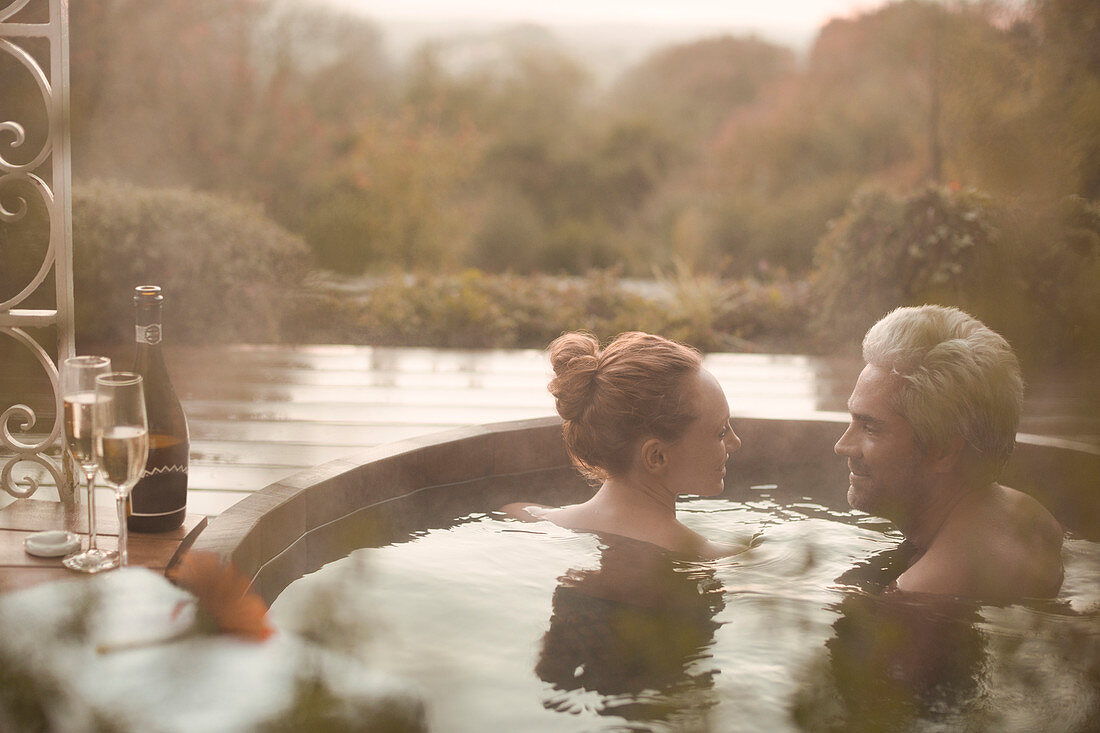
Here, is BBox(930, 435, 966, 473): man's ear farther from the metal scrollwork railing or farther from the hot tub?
the metal scrollwork railing

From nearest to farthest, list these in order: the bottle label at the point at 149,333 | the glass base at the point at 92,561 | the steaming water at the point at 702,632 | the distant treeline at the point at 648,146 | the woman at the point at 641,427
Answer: the steaming water at the point at 702,632, the distant treeline at the point at 648,146, the glass base at the point at 92,561, the bottle label at the point at 149,333, the woman at the point at 641,427

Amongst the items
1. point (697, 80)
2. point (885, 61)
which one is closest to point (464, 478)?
point (885, 61)

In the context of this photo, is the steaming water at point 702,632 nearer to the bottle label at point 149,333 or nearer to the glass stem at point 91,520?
the glass stem at point 91,520

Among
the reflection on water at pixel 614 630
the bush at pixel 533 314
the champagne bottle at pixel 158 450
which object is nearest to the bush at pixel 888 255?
the bush at pixel 533 314

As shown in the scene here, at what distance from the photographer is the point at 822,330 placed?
607cm

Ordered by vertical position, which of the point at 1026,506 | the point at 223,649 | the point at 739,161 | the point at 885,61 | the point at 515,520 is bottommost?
the point at 515,520

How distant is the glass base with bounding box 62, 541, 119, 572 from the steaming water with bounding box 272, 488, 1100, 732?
0.29 metres

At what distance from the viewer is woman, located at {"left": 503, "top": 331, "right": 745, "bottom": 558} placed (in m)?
2.26

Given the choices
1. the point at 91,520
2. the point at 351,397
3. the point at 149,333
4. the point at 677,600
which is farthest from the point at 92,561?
the point at 351,397

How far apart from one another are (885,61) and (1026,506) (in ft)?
49.2

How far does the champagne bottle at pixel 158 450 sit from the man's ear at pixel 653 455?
1.00 meters

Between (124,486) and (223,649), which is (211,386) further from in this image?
(223,649)

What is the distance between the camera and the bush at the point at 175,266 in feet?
17.9

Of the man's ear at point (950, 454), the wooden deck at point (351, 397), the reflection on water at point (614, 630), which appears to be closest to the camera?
the reflection on water at point (614, 630)
